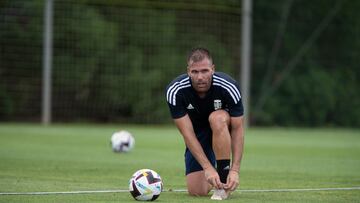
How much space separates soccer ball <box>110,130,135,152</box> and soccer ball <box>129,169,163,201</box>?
6218 mm

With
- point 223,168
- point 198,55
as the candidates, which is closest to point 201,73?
point 198,55

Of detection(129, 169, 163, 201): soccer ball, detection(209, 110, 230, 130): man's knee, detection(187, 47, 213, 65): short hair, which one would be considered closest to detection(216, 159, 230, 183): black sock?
detection(209, 110, 230, 130): man's knee

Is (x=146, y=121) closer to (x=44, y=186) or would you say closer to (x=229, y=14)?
(x=229, y=14)

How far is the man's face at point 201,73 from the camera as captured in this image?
7.33m

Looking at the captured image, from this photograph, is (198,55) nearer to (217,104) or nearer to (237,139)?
(217,104)

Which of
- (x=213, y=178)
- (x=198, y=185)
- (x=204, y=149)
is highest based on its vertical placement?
(x=204, y=149)

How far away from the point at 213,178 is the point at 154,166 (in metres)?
3.90

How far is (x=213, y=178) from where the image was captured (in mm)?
7305

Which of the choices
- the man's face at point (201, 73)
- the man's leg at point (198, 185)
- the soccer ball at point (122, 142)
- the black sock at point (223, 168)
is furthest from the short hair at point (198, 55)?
the soccer ball at point (122, 142)

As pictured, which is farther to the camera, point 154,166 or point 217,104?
point 154,166

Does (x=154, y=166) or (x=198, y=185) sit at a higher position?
(x=198, y=185)

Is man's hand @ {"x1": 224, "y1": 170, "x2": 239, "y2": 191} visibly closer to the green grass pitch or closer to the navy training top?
the green grass pitch

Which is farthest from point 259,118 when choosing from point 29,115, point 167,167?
point 167,167

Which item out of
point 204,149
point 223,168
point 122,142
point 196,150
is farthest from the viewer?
point 122,142
